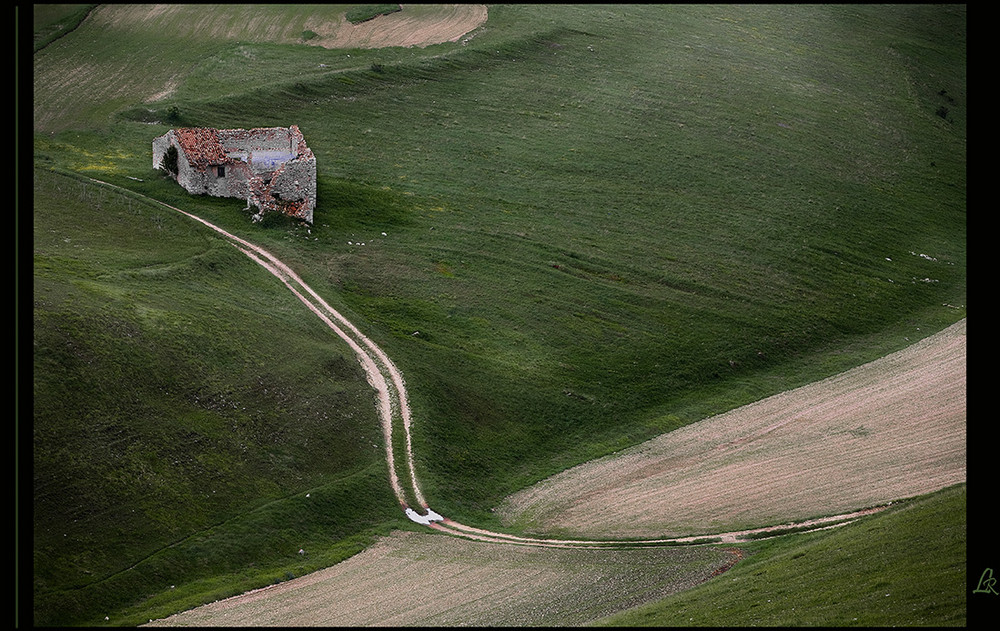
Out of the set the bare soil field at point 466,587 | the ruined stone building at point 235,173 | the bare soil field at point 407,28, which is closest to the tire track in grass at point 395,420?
the bare soil field at point 466,587

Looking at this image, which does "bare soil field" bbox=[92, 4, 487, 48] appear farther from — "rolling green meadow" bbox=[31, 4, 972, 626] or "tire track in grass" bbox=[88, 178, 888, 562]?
"tire track in grass" bbox=[88, 178, 888, 562]

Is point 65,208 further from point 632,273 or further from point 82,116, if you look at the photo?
point 632,273

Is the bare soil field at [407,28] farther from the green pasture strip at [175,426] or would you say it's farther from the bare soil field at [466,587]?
the bare soil field at [466,587]

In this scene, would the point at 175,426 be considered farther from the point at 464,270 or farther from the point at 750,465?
the point at 750,465

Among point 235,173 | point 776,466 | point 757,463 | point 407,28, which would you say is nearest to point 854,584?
point 776,466

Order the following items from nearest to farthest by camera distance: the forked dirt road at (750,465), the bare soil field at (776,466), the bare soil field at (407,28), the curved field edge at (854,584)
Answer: the curved field edge at (854,584) < the forked dirt road at (750,465) < the bare soil field at (776,466) < the bare soil field at (407,28)

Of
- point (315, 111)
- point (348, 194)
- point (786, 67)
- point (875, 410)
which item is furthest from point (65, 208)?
point (786, 67)

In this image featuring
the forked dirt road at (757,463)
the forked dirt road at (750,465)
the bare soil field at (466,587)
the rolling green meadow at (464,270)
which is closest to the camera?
the bare soil field at (466,587)
